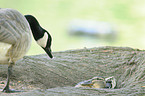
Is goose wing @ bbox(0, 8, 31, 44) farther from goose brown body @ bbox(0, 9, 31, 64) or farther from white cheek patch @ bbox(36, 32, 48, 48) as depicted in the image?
white cheek patch @ bbox(36, 32, 48, 48)

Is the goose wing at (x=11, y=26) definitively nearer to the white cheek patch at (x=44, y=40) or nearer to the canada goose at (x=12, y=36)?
the canada goose at (x=12, y=36)

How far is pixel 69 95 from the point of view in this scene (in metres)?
4.27

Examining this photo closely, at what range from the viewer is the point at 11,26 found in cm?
431

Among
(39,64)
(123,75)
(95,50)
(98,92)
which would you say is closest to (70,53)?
(95,50)

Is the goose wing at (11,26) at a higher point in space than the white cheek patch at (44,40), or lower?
higher

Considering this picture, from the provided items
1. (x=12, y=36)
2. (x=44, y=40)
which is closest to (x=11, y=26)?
(x=12, y=36)

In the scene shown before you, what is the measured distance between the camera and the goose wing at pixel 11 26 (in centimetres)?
416

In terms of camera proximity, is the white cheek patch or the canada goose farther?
the white cheek patch

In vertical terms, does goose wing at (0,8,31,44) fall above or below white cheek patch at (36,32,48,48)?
above

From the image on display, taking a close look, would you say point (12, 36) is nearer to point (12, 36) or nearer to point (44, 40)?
point (12, 36)

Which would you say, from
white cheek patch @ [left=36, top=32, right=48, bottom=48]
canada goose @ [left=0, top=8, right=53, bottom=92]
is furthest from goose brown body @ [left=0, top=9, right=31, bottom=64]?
white cheek patch @ [left=36, top=32, right=48, bottom=48]

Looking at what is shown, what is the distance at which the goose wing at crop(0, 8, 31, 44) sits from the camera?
4.16 m

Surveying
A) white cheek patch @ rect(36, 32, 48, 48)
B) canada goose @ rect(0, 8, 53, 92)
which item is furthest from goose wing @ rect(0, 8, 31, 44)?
white cheek patch @ rect(36, 32, 48, 48)

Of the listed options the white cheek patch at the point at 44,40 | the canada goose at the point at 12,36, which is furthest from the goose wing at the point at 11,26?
the white cheek patch at the point at 44,40
